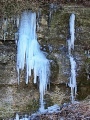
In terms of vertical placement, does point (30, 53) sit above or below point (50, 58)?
above

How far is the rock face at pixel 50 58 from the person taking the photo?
7.76 m

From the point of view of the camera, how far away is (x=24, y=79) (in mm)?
7832

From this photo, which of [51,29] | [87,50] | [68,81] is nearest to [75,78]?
[68,81]

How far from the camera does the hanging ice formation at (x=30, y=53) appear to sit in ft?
25.1

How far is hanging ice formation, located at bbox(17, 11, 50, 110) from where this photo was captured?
7.64 metres

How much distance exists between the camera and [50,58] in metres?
7.79

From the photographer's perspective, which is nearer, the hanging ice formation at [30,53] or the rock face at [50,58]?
the hanging ice formation at [30,53]

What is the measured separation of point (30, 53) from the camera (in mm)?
7652

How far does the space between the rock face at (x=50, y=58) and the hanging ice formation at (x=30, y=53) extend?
117 mm

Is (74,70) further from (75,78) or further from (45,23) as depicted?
(45,23)

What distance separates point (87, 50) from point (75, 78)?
A: 0.69m

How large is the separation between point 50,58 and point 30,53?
47 centimetres

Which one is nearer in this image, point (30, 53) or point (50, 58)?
point (30, 53)

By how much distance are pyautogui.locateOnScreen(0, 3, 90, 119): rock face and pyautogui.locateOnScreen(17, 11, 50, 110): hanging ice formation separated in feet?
0.39
